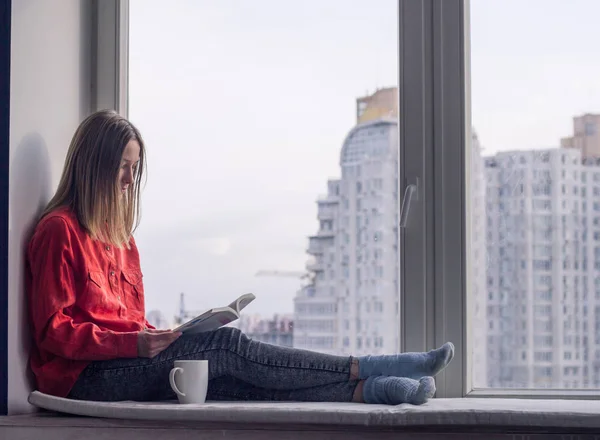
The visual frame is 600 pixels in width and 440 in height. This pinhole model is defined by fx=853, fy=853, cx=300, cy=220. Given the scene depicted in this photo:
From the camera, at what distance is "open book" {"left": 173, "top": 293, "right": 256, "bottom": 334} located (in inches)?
68.4

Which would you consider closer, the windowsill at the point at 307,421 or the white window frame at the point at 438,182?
the windowsill at the point at 307,421

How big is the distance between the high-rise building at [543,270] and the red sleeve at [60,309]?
34.8 inches

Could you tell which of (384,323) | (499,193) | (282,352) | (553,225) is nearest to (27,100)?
(282,352)

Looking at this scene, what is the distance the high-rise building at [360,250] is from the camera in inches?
82.7

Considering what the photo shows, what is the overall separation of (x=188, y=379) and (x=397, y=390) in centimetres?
42

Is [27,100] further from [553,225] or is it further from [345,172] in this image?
[553,225]

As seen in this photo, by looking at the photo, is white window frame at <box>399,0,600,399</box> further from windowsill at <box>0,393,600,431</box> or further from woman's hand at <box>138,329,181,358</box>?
woman's hand at <box>138,329,181,358</box>

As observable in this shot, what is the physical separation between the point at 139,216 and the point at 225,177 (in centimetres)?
25

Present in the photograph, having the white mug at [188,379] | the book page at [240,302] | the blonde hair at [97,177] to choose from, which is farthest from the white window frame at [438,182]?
the blonde hair at [97,177]

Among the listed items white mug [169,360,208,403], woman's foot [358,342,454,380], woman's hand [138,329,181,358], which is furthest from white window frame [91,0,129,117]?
woman's foot [358,342,454,380]

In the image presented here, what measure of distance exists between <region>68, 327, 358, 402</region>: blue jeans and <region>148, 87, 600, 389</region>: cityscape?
1.04 feet

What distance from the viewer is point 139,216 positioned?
6.84ft

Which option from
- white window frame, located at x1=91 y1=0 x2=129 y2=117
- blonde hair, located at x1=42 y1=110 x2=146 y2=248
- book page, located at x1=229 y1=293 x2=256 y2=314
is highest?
white window frame, located at x1=91 y1=0 x2=129 y2=117

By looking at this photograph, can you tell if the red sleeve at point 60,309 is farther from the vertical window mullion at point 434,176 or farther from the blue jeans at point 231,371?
the vertical window mullion at point 434,176
